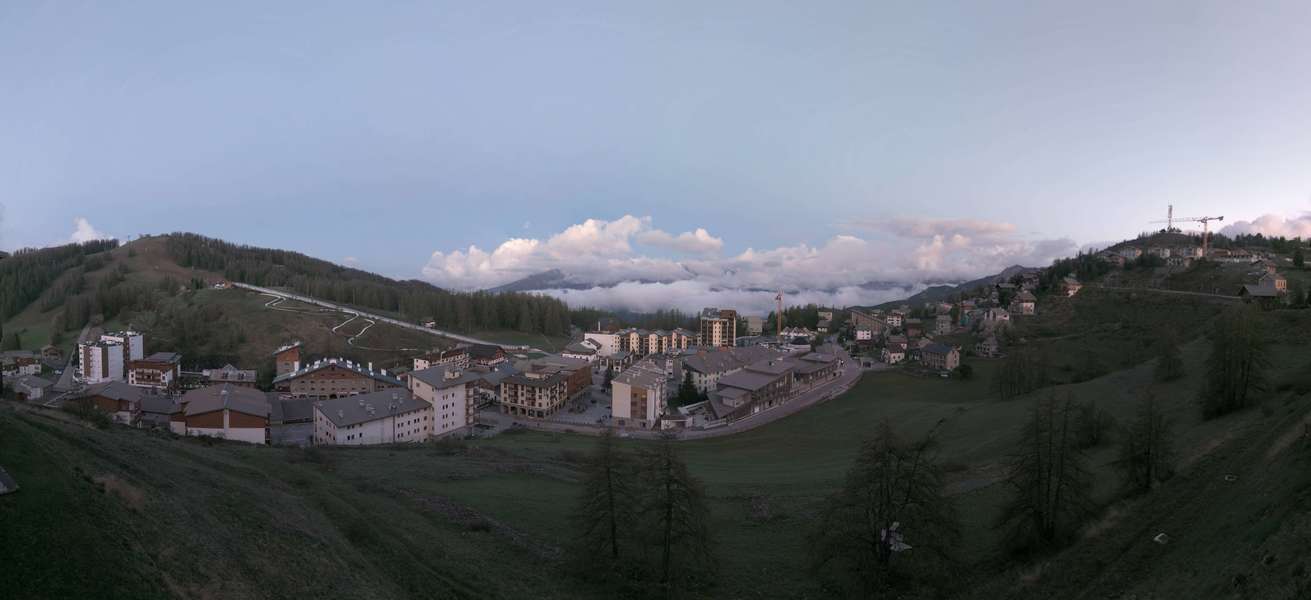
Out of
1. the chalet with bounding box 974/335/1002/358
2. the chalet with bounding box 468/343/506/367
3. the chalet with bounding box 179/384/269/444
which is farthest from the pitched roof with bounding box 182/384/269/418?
the chalet with bounding box 974/335/1002/358

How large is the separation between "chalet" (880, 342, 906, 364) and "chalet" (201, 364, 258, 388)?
341ft

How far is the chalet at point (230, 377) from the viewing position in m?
86.1

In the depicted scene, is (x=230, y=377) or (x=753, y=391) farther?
(x=230, y=377)

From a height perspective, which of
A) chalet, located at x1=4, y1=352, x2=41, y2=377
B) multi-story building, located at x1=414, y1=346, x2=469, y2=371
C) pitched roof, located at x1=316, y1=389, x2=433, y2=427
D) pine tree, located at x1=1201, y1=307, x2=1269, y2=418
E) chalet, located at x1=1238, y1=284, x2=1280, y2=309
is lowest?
chalet, located at x1=4, y1=352, x2=41, y2=377

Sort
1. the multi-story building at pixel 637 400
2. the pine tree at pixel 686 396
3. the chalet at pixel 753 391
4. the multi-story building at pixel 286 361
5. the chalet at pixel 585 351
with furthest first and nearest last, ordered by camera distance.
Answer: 1. the chalet at pixel 585 351
2. the multi-story building at pixel 286 361
3. the pine tree at pixel 686 396
4. the chalet at pixel 753 391
5. the multi-story building at pixel 637 400

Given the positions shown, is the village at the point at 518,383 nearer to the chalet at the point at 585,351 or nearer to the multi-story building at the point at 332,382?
the multi-story building at the point at 332,382

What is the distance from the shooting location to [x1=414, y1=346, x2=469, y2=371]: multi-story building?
99.8 m

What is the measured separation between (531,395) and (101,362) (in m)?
76.6

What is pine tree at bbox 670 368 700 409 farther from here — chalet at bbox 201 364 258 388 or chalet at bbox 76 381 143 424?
chalet at bbox 201 364 258 388

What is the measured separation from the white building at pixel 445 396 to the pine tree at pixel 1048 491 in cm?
5596

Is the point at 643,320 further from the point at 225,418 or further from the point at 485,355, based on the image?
the point at 225,418

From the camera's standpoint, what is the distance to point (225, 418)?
2132 inches

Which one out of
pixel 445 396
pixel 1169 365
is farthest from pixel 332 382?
pixel 1169 365

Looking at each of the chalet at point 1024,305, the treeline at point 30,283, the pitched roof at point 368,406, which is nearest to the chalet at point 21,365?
the treeline at point 30,283
